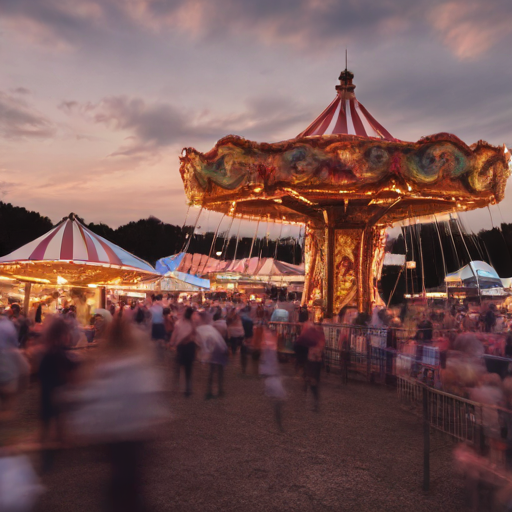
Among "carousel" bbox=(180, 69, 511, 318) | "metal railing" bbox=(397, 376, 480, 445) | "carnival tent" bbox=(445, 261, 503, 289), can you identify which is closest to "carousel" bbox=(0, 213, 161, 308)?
"carousel" bbox=(180, 69, 511, 318)

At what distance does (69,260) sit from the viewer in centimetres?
1437

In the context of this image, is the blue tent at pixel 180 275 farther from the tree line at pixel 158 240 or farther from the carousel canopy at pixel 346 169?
the tree line at pixel 158 240

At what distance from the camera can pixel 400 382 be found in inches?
345

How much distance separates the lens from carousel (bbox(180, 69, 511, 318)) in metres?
10.2

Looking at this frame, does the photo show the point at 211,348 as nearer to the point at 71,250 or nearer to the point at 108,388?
the point at 108,388

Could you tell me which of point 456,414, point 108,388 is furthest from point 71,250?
point 456,414

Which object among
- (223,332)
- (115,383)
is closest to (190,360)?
(223,332)

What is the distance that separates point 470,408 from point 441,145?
6.58m

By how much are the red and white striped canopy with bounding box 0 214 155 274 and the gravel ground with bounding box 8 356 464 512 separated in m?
7.32

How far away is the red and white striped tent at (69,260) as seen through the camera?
14445 mm

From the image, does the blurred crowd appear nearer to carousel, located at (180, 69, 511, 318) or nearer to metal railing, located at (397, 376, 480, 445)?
metal railing, located at (397, 376, 480, 445)

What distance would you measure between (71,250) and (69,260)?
1.27ft

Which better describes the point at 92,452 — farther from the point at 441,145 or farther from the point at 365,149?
the point at 441,145

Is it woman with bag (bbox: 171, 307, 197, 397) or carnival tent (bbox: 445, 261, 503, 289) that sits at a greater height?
carnival tent (bbox: 445, 261, 503, 289)
